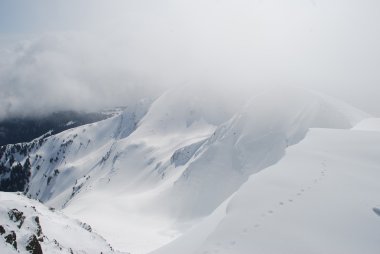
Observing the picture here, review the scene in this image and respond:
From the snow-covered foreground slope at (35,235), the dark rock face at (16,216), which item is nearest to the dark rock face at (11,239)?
the snow-covered foreground slope at (35,235)

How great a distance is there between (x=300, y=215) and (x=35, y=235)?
18756 millimetres

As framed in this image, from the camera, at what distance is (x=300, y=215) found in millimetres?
12945

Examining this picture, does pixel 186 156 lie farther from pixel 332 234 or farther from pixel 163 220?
pixel 332 234

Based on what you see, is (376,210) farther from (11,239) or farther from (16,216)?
(16,216)

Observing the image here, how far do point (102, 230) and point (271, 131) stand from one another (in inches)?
2970

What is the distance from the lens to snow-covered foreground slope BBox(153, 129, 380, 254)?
36.9ft

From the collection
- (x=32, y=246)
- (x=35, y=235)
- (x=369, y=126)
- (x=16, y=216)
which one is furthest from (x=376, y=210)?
(x=369, y=126)

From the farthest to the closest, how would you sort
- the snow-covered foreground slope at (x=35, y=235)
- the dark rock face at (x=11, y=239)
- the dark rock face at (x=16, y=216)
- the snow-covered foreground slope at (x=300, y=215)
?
1. the dark rock face at (x=16, y=216)
2. the snow-covered foreground slope at (x=35, y=235)
3. the dark rock face at (x=11, y=239)
4. the snow-covered foreground slope at (x=300, y=215)

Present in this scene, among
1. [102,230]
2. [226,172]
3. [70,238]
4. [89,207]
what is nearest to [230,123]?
[226,172]

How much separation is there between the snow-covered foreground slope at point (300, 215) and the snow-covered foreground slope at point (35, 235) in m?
12.5

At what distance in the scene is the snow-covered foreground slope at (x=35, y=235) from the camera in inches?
901

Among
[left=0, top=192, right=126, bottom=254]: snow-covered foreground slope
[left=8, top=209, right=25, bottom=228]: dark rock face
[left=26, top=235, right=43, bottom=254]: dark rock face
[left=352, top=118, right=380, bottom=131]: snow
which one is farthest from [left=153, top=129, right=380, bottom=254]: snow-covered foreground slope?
[left=352, top=118, right=380, bottom=131]: snow

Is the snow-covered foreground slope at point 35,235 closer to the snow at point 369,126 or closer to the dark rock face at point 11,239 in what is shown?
the dark rock face at point 11,239

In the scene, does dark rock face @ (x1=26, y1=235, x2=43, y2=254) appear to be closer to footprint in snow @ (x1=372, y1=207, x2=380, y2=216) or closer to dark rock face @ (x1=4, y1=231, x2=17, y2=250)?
dark rock face @ (x1=4, y1=231, x2=17, y2=250)
